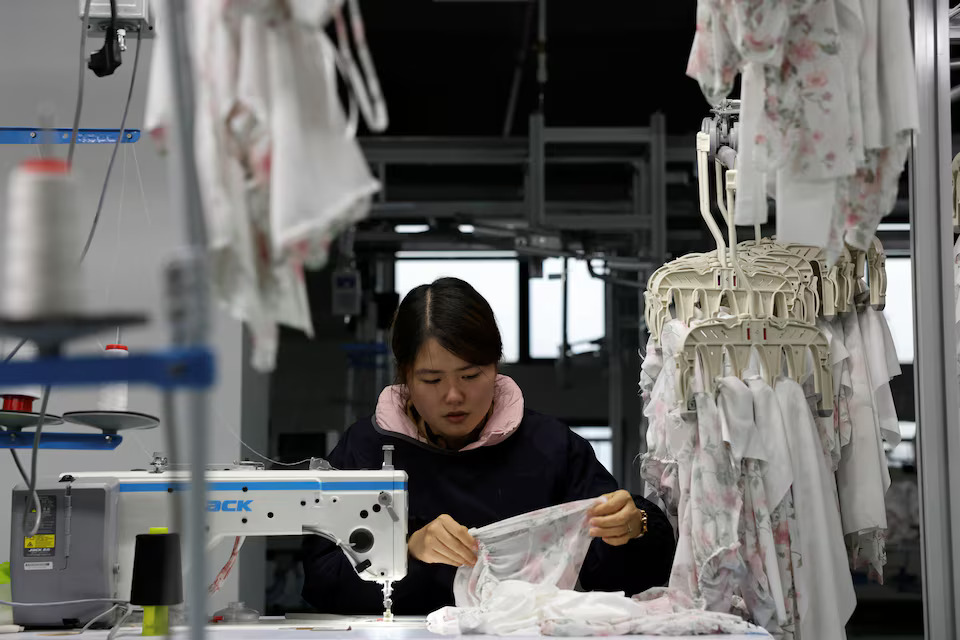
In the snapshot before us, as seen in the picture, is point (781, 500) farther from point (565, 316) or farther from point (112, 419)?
point (565, 316)

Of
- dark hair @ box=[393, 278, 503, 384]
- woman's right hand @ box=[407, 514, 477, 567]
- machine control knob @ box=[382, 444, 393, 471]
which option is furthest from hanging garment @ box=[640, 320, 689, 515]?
machine control knob @ box=[382, 444, 393, 471]

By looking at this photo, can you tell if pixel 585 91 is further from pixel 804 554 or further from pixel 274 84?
pixel 274 84

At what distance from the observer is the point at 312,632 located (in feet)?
7.26

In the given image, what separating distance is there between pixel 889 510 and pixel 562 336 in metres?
2.13

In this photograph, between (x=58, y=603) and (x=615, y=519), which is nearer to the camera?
(x=58, y=603)

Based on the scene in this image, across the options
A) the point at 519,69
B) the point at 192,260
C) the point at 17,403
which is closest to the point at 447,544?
the point at 17,403

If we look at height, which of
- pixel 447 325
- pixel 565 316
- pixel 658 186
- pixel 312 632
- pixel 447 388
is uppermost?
pixel 658 186

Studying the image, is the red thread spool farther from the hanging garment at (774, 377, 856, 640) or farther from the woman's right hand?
the hanging garment at (774, 377, 856, 640)

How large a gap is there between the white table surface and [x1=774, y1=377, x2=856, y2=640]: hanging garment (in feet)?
1.86

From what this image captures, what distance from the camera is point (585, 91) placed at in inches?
243

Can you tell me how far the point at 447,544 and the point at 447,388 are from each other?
43 cm

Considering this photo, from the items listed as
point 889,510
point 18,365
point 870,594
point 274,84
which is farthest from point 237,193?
point 870,594

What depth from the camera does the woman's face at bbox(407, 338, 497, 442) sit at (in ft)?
8.80

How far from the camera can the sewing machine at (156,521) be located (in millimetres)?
2293
